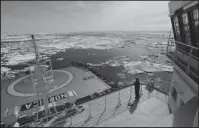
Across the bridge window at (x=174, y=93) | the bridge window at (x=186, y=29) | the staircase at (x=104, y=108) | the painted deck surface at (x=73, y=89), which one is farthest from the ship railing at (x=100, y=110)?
the painted deck surface at (x=73, y=89)

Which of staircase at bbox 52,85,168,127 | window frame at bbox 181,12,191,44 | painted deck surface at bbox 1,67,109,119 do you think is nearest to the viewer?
window frame at bbox 181,12,191,44

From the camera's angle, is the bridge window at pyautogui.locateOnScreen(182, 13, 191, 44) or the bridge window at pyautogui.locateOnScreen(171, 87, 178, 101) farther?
the bridge window at pyautogui.locateOnScreen(171, 87, 178, 101)

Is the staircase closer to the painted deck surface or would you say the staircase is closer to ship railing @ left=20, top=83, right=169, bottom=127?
ship railing @ left=20, top=83, right=169, bottom=127

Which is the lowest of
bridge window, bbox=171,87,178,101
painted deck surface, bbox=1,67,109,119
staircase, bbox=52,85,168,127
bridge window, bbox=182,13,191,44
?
painted deck surface, bbox=1,67,109,119

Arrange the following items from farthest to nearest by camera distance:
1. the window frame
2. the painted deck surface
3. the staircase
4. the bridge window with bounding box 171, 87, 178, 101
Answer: the painted deck surface → the bridge window with bounding box 171, 87, 178, 101 → the staircase → the window frame

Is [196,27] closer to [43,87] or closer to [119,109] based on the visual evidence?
[119,109]

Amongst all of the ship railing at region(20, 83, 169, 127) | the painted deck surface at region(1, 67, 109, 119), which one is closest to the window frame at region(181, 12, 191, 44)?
the ship railing at region(20, 83, 169, 127)

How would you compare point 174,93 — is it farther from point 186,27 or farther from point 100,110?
point 100,110

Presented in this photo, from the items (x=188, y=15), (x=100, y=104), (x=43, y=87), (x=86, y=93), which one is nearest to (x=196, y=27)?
(x=188, y=15)

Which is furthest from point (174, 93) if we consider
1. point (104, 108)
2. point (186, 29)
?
point (104, 108)
